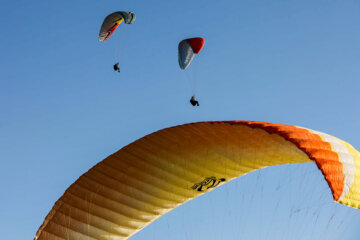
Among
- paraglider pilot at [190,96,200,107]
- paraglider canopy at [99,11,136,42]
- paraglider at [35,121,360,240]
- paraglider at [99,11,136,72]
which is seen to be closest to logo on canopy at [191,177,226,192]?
paraglider at [35,121,360,240]

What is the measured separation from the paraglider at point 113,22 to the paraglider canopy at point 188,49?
11.8 feet

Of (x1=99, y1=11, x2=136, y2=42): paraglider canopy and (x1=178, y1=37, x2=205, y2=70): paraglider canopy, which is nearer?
(x1=178, y1=37, x2=205, y2=70): paraglider canopy

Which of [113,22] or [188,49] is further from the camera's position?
[113,22]

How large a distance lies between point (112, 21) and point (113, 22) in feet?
0.19

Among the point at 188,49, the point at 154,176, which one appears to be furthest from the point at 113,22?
the point at 154,176

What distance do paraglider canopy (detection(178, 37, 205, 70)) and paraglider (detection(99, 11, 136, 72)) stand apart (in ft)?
11.8

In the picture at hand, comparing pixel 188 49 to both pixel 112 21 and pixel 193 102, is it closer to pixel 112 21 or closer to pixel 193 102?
pixel 193 102

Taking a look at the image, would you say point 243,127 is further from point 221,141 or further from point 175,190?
point 175,190

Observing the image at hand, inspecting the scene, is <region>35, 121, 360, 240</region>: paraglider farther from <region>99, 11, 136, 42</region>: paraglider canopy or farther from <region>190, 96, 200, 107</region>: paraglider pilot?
<region>99, 11, 136, 42</region>: paraglider canopy

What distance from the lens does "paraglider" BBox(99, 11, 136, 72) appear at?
2355 centimetres

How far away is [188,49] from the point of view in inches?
810

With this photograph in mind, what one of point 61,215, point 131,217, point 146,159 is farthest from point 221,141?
point 61,215

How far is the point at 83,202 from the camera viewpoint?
1678 cm

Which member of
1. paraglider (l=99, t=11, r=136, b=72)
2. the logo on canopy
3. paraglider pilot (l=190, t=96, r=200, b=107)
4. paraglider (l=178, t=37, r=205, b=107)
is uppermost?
paraglider (l=99, t=11, r=136, b=72)
